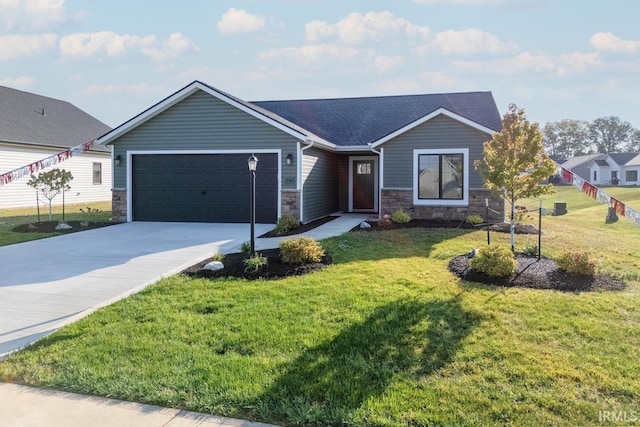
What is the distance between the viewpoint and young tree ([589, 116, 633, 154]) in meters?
83.2

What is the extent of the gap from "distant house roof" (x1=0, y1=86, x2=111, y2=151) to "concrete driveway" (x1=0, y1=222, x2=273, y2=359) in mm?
10994

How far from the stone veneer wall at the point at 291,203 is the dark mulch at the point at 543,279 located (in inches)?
255

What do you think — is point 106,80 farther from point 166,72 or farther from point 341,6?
point 341,6

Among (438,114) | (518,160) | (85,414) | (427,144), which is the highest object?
(438,114)

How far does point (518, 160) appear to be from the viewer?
24.5 ft

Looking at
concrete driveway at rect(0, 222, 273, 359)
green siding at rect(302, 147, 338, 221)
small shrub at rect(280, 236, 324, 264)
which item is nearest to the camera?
concrete driveway at rect(0, 222, 273, 359)

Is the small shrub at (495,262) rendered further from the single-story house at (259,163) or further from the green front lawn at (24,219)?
the green front lawn at (24,219)

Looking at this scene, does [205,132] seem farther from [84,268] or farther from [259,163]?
[84,268]

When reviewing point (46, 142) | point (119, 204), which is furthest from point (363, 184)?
point (46, 142)

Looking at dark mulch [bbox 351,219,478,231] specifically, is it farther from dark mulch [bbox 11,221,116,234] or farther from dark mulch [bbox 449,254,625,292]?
dark mulch [bbox 11,221,116,234]

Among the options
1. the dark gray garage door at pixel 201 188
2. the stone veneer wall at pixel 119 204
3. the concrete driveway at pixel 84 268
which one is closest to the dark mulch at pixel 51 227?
the concrete driveway at pixel 84 268

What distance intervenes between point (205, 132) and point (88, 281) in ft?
24.6

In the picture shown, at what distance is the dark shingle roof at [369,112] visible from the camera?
16031 millimetres

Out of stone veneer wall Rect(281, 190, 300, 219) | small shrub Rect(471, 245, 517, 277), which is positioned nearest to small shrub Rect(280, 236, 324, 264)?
small shrub Rect(471, 245, 517, 277)
